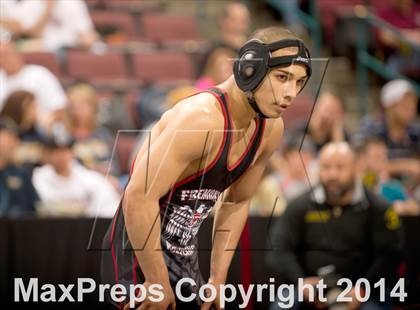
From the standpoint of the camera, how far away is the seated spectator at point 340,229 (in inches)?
215

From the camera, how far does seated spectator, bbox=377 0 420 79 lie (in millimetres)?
9219

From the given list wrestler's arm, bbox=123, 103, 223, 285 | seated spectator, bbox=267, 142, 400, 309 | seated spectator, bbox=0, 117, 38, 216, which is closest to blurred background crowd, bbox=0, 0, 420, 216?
seated spectator, bbox=0, 117, 38, 216

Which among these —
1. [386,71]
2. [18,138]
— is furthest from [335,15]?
[18,138]

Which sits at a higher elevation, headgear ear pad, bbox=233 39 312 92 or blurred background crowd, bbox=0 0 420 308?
headgear ear pad, bbox=233 39 312 92

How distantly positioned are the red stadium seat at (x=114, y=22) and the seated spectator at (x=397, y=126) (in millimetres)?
2466

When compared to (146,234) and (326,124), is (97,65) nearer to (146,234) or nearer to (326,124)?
(326,124)

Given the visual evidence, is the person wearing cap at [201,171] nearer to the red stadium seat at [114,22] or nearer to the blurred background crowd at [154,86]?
the blurred background crowd at [154,86]

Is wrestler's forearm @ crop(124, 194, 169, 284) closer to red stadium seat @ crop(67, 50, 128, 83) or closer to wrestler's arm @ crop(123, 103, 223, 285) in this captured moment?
wrestler's arm @ crop(123, 103, 223, 285)

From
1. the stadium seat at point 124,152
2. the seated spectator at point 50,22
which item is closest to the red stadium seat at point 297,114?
the stadium seat at point 124,152

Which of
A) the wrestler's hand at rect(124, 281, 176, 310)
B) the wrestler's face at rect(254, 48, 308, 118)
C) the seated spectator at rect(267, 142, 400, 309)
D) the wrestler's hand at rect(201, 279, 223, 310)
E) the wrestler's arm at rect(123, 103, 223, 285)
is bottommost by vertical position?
the seated spectator at rect(267, 142, 400, 309)

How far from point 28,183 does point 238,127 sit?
2.85m

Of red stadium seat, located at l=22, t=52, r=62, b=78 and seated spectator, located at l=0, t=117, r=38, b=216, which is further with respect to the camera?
red stadium seat, located at l=22, t=52, r=62, b=78

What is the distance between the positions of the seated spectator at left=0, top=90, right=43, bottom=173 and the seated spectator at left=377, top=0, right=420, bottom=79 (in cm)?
375

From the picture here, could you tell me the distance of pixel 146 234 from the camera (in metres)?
3.24
